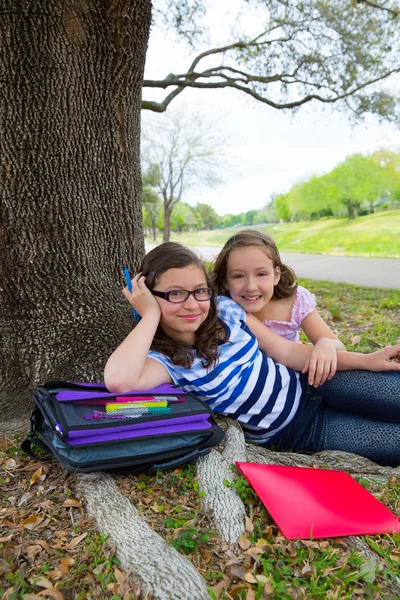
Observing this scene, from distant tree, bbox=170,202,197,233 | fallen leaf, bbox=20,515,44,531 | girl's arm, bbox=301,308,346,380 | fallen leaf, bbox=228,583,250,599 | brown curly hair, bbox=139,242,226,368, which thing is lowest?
fallen leaf, bbox=228,583,250,599

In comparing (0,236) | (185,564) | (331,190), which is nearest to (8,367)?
(0,236)

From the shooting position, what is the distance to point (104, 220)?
294 centimetres

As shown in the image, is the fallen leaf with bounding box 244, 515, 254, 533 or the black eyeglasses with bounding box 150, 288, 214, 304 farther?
the black eyeglasses with bounding box 150, 288, 214, 304

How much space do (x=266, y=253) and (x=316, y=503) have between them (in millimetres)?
1422

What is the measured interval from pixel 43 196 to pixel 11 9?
99 cm

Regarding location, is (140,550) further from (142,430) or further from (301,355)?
(301,355)

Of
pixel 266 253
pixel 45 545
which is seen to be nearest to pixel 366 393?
pixel 266 253

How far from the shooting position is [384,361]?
2.63 metres

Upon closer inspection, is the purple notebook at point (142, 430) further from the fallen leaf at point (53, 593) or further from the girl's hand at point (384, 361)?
the girl's hand at point (384, 361)

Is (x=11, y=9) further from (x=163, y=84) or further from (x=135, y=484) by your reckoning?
(x=163, y=84)

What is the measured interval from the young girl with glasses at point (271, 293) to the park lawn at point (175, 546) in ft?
2.34

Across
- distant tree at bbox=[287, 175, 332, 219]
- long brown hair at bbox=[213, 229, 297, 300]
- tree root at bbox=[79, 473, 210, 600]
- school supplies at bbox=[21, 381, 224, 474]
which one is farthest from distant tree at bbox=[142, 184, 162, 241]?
tree root at bbox=[79, 473, 210, 600]

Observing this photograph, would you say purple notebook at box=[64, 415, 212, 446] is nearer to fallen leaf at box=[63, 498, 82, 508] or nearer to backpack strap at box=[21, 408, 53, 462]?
fallen leaf at box=[63, 498, 82, 508]

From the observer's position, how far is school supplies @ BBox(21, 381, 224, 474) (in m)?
1.99
